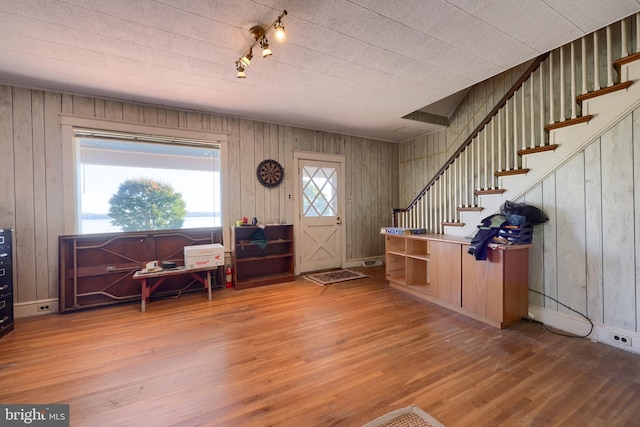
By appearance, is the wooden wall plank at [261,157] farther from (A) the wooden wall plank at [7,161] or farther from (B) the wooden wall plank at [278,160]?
(A) the wooden wall plank at [7,161]

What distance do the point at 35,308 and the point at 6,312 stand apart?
552 mm

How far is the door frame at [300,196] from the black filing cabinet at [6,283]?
355 cm

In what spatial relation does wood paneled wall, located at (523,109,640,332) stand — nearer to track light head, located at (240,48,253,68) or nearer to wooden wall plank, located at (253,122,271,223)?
track light head, located at (240,48,253,68)

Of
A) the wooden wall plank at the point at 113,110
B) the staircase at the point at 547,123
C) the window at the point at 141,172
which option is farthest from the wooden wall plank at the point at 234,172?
the staircase at the point at 547,123

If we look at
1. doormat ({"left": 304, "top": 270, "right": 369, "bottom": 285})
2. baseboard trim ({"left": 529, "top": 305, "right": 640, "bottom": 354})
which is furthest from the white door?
baseboard trim ({"left": 529, "top": 305, "right": 640, "bottom": 354})

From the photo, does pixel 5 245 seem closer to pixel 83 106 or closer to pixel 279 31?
pixel 83 106

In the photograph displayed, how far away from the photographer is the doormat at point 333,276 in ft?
14.7

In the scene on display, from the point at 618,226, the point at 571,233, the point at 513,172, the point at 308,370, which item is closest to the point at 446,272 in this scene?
the point at 571,233

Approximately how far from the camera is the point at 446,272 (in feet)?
10.7

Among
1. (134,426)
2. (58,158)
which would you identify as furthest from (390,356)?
(58,158)

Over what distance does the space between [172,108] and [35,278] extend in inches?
110

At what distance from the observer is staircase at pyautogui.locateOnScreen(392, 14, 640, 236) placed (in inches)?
91.4

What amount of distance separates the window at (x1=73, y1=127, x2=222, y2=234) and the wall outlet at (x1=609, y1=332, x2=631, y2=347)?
479 cm

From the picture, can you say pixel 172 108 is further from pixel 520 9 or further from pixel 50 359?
pixel 520 9
